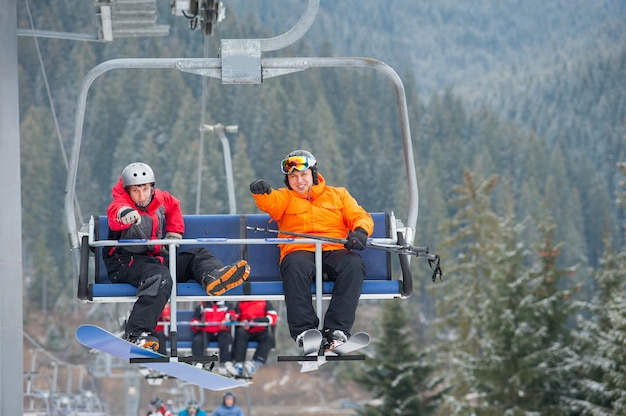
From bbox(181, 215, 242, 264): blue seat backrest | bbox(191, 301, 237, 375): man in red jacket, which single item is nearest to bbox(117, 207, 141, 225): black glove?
bbox(181, 215, 242, 264): blue seat backrest

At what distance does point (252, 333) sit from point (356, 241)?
629 centimetres

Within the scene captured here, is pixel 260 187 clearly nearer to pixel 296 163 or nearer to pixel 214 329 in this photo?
pixel 296 163

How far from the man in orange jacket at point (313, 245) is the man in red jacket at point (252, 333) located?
525 cm

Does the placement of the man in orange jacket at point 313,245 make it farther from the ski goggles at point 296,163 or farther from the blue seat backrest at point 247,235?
the blue seat backrest at point 247,235

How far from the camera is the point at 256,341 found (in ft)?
43.7

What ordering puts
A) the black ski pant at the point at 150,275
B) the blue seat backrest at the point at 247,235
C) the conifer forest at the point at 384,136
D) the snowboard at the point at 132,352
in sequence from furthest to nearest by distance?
the conifer forest at the point at 384,136, the blue seat backrest at the point at 247,235, the black ski pant at the point at 150,275, the snowboard at the point at 132,352

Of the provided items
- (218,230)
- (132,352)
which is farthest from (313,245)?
(132,352)

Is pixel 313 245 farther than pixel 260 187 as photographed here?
Yes

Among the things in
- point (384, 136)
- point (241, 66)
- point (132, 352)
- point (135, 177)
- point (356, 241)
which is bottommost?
point (132, 352)

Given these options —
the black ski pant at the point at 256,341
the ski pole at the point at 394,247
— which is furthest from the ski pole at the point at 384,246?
the black ski pant at the point at 256,341

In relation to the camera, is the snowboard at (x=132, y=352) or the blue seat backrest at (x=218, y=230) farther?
the blue seat backrest at (x=218, y=230)

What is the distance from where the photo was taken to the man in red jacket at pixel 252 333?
13.0 metres

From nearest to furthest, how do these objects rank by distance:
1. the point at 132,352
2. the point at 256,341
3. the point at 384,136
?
the point at 132,352 < the point at 256,341 < the point at 384,136

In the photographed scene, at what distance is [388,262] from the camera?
793 cm
